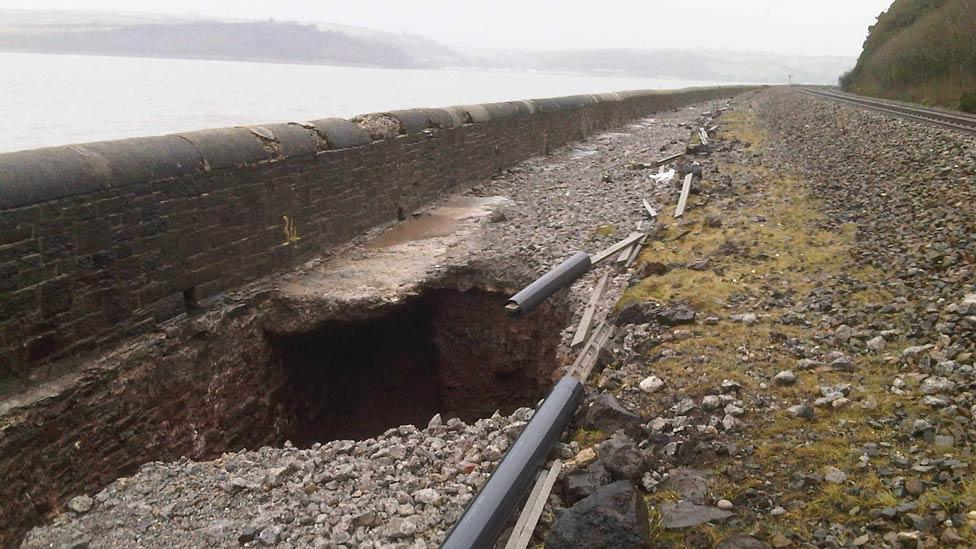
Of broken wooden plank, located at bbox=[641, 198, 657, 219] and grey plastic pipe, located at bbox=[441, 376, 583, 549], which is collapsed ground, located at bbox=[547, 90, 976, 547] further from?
broken wooden plank, located at bbox=[641, 198, 657, 219]

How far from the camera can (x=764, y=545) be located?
2635 mm

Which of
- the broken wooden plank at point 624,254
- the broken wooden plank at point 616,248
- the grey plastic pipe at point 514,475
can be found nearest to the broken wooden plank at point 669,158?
the broken wooden plank at point 616,248

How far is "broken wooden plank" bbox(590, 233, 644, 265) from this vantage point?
6884 millimetres

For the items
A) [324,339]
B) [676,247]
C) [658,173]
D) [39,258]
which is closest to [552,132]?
[658,173]

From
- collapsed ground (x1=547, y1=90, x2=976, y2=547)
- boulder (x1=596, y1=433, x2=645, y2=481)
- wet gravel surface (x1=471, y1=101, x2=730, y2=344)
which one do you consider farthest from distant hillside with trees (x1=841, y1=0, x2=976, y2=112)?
boulder (x1=596, y1=433, x2=645, y2=481)

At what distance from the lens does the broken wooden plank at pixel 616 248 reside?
688cm

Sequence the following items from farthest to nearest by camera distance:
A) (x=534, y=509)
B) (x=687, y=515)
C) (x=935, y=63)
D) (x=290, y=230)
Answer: (x=935, y=63)
(x=290, y=230)
(x=534, y=509)
(x=687, y=515)

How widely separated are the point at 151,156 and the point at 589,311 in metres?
3.49

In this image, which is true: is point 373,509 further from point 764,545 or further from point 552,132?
point 552,132

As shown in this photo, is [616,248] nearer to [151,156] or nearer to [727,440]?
[727,440]

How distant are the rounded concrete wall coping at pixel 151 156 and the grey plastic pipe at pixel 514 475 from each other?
10.0ft

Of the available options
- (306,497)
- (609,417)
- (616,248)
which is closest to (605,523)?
(609,417)

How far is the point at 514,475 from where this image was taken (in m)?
3.06

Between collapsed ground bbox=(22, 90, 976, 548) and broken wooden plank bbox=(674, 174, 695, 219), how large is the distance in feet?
5.53
